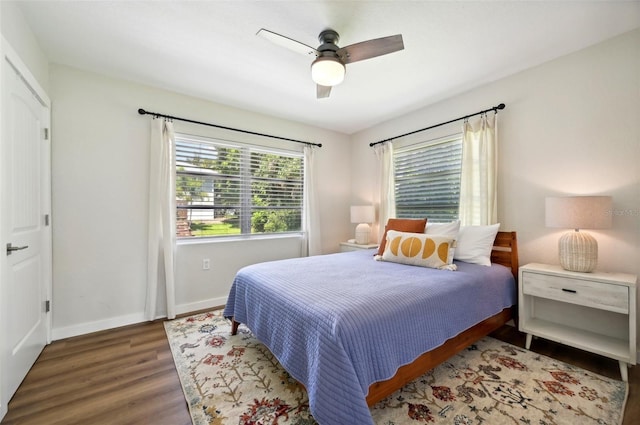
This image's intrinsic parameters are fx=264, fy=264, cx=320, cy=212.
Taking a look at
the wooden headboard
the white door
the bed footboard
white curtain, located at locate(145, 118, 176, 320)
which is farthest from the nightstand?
the white door

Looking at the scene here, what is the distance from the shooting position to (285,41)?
1774mm

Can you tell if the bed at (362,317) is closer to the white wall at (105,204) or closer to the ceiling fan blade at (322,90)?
the white wall at (105,204)

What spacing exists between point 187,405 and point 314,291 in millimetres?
996

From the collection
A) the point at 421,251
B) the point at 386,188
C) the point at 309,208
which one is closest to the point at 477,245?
the point at 421,251

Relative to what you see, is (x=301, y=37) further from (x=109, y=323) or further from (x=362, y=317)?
(x=109, y=323)

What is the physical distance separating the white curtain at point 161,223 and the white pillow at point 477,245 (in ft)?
9.77

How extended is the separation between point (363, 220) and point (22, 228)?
3.44m

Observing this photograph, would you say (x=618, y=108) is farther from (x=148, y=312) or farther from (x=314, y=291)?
(x=148, y=312)

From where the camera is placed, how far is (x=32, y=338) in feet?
6.43

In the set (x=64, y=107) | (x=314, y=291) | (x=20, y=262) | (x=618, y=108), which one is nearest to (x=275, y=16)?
(x=314, y=291)

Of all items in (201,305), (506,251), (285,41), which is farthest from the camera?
(201,305)

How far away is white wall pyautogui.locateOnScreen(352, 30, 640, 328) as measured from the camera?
201cm

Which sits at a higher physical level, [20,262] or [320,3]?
[320,3]

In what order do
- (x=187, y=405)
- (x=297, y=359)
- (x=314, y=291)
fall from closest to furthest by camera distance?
(x=297, y=359) → (x=187, y=405) → (x=314, y=291)
